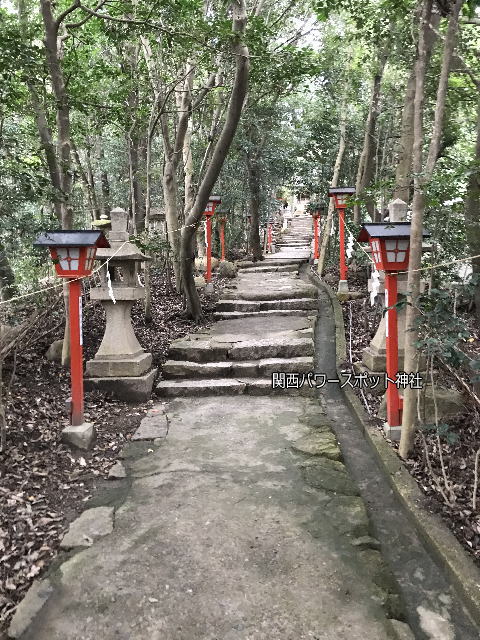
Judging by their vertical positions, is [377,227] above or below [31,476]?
above

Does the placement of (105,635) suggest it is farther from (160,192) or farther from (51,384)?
(160,192)

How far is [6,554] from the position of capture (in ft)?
9.63

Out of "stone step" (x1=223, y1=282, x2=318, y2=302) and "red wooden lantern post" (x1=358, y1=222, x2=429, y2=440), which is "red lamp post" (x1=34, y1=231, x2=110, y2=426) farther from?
"stone step" (x1=223, y1=282, x2=318, y2=302)

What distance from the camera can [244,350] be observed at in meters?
6.98

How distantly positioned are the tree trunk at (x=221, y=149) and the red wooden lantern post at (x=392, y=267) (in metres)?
3.31

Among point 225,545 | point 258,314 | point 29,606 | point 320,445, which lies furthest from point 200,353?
point 29,606

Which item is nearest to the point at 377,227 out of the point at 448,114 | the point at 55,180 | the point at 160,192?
the point at 55,180

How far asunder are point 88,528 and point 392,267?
128 inches

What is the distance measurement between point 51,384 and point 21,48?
147 inches

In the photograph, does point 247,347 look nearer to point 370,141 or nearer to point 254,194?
point 370,141

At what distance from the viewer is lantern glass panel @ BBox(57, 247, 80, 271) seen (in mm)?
4406

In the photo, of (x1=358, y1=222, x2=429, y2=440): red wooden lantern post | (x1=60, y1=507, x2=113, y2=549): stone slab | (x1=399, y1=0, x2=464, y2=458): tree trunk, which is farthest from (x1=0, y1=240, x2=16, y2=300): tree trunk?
(x1=399, y1=0, x2=464, y2=458): tree trunk

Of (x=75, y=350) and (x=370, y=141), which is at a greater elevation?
Result: (x=370, y=141)

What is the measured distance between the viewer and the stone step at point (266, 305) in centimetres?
973
